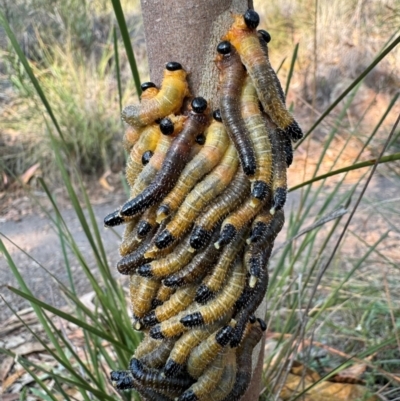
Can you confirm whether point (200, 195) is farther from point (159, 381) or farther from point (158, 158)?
point (159, 381)

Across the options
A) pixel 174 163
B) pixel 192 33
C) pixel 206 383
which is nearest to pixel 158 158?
pixel 174 163

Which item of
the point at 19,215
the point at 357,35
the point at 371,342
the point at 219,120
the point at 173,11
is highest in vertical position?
the point at 357,35

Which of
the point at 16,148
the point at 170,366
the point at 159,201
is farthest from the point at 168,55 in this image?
the point at 16,148

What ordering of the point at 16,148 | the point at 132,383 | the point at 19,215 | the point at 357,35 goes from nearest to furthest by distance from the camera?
the point at 132,383 < the point at 19,215 < the point at 16,148 < the point at 357,35

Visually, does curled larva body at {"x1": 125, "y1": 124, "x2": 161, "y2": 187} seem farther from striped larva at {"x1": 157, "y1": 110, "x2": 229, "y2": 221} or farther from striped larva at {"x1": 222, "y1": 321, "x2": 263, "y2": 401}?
striped larva at {"x1": 222, "y1": 321, "x2": 263, "y2": 401}

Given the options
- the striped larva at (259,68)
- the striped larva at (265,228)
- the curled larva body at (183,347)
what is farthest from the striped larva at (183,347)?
the striped larva at (259,68)

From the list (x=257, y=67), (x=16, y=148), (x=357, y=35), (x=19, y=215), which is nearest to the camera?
(x=257, y=67)

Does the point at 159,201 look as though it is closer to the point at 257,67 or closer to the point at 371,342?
the point at 257,67
